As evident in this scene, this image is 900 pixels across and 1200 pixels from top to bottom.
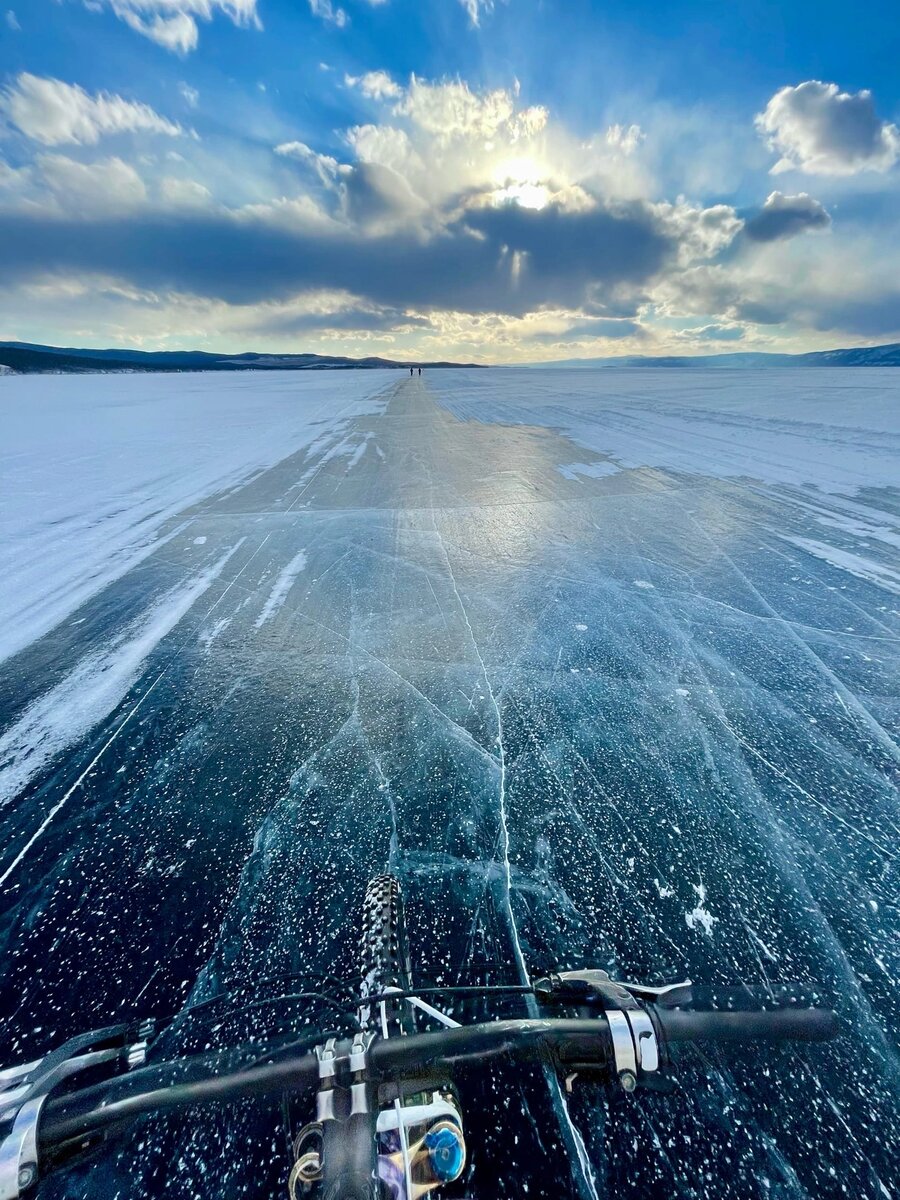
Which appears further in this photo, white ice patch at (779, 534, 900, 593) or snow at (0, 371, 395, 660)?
snow at (0, 371, 395, 660)

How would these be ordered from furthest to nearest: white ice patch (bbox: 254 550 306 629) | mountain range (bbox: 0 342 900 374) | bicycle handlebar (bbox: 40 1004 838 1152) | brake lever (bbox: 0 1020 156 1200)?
1. mountain range (bbox: 0 342 900 374)
2. white ice patch (bbox: 254 550 306 629)
3. bicycle handlebar (bbox: 40 1004 838 1152)
4. brake lever (bbox: 0 1020 156 1200)

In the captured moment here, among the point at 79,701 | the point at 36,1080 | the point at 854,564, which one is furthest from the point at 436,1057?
the point at 854,564

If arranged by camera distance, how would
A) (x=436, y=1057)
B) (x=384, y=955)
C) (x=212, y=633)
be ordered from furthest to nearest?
(x=212, y=633) → (x=384, y=955) → (x=436, y=1057)

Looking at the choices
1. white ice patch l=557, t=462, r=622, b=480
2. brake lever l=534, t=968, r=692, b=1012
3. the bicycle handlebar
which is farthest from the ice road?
white ice patch l=557, t=462, r=622, b=480

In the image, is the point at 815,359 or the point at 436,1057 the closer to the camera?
the point at 436,1057

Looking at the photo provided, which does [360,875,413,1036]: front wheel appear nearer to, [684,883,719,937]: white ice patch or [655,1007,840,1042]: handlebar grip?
[655,1007,840,1042]: handlebar grip

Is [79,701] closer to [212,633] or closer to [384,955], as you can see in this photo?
[212,633]

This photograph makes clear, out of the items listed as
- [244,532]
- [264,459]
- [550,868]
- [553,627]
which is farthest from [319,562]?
[264,459]
